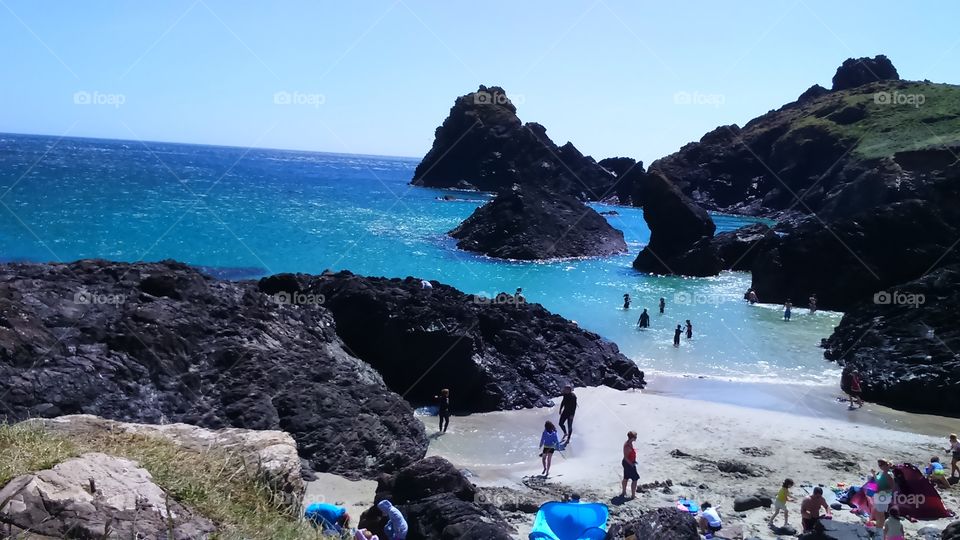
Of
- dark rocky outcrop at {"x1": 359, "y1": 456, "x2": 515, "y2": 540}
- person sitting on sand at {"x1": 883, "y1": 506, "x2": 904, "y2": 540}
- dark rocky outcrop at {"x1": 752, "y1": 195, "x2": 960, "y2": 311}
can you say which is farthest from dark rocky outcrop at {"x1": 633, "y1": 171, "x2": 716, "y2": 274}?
dark rocky outcrop at {"x1": 359, "y1": 456, "x2": 515, "y2": 540}

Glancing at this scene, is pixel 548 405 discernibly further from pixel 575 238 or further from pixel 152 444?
pixel 575 238

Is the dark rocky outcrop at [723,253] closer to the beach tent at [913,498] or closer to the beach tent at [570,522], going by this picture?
the beach tent at [913,498]

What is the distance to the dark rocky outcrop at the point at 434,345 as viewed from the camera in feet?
64.6

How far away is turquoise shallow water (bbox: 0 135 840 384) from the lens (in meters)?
29.7

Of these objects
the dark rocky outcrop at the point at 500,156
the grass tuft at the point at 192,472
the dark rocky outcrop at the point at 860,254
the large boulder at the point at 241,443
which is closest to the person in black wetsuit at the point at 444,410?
the large boulder at the point at 241,443

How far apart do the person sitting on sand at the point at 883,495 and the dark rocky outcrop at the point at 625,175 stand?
343 ft

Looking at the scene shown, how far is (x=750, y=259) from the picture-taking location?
55.9 meters

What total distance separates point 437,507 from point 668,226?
47294mm

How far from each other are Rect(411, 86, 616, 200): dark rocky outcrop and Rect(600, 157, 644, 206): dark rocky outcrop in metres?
1.84

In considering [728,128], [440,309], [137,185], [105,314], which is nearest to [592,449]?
[440,309]

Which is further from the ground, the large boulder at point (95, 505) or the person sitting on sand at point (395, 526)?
the large boulder at point (95, 505)

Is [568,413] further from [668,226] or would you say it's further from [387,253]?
[668,226]

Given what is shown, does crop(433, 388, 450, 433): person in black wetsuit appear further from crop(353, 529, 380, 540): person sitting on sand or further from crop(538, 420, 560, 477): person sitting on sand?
crop(353, 529, 380, 540): person sitting on sand

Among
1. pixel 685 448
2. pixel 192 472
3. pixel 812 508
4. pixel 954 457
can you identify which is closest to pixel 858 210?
pixel 954 457
